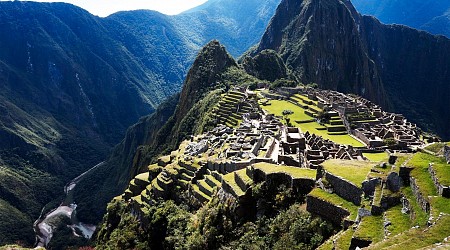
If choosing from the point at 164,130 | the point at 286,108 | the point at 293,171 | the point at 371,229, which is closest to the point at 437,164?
the point at 371,229

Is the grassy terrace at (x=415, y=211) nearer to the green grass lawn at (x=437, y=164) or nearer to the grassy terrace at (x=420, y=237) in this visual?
the grassy terrace at (x=420, y=237)

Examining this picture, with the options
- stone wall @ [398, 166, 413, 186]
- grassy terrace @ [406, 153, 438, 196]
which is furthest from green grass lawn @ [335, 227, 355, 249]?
grassy terrace @ [406, 153, 438, 196]

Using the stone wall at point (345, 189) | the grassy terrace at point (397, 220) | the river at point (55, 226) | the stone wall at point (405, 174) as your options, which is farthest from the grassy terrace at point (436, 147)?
the river at point (55, 226)

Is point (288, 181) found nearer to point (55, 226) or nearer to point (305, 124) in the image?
point (305, 124)

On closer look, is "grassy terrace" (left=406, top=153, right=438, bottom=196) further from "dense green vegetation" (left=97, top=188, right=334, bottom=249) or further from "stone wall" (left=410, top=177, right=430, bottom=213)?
"dense green vegetation" (left=97, top=188, right=334, bottom=249)

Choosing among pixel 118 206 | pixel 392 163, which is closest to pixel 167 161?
pixel 118 206
